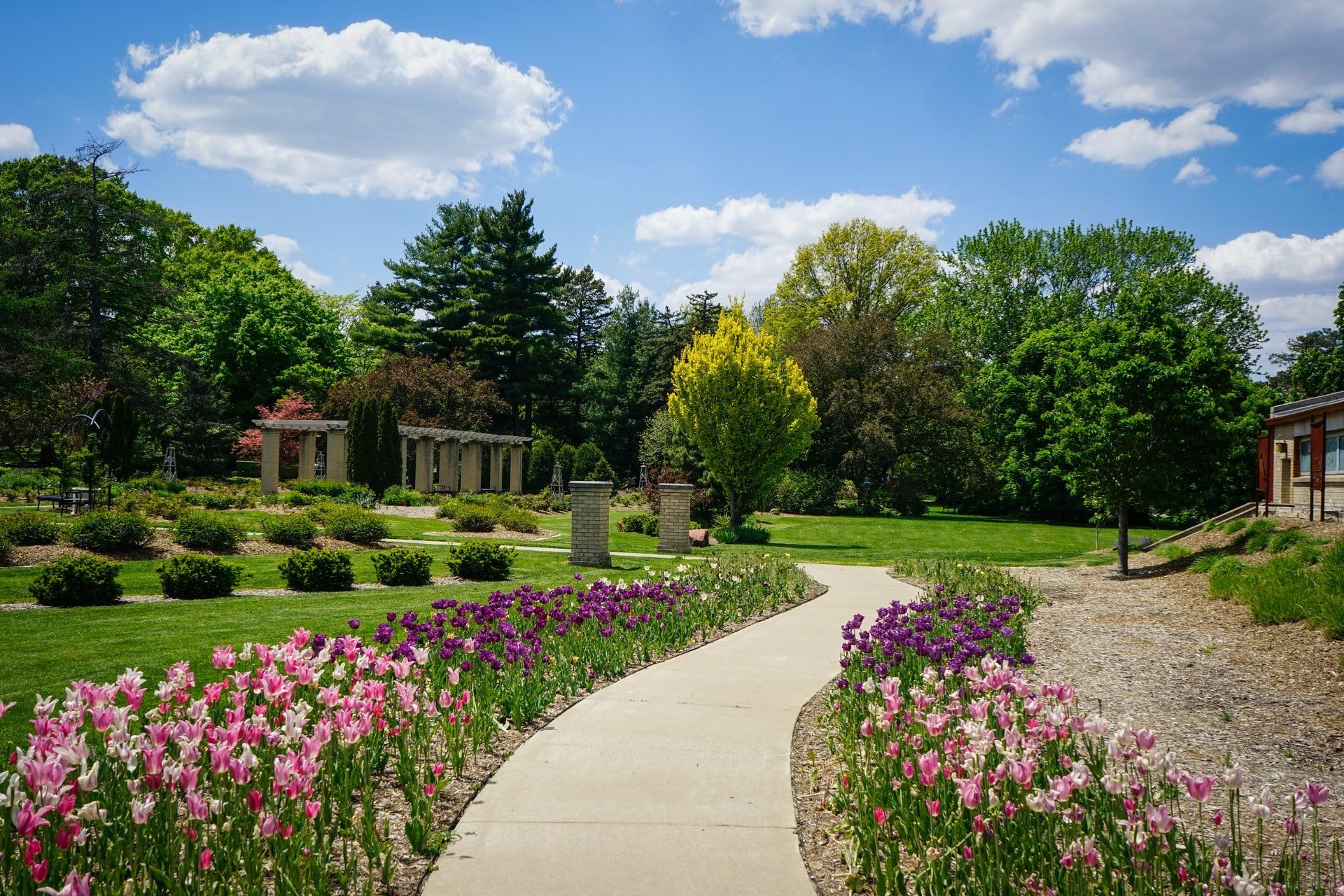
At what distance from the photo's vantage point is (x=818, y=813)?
416 cm

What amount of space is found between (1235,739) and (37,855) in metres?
6.14

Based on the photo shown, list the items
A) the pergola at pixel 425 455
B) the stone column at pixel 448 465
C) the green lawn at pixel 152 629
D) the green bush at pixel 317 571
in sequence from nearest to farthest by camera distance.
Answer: the green lawn at pixel 152 629 → the green bush at pixel 317 571 → the pergola at pixel 425 455 → the stone column at pixel 448 465

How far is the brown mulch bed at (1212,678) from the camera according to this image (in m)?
5.09

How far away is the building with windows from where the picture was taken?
16422 mm

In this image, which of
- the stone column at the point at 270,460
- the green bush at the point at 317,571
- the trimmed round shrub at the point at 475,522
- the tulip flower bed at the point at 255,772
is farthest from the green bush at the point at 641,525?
the tulip flower bed at the point at 255,772

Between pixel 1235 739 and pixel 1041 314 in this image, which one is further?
pixel 1041 314

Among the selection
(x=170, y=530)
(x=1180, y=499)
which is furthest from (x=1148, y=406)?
(x=170, y=530)

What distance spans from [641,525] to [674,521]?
483cm

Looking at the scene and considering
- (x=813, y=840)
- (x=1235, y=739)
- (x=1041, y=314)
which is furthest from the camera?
(x=1041, y=314)

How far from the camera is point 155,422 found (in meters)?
32.8

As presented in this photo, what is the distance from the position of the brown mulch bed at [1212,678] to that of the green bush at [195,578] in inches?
353

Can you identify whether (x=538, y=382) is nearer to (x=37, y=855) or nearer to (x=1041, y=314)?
(x=1041, y=314)

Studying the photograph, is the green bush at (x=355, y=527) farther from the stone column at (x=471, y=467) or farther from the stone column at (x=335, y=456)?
the stone column at (x=471, y=467)

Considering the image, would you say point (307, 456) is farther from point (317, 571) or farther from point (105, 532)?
point (317, 571)
